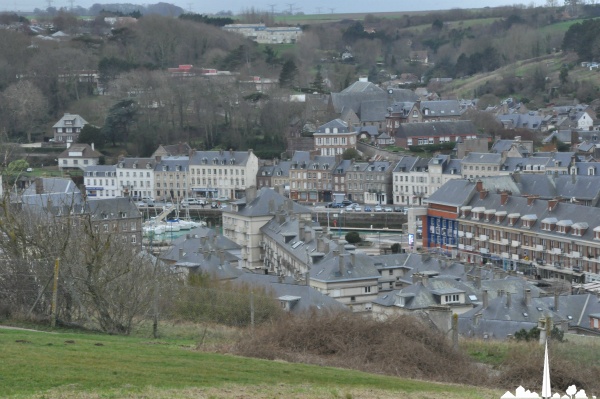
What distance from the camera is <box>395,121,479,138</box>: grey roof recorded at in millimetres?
63969

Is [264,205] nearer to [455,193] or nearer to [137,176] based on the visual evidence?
[455,193]

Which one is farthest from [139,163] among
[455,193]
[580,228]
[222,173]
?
[580,228]

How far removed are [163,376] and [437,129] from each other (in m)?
51.8

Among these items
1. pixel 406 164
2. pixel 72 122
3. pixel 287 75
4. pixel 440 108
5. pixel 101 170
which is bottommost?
pixel 101 170

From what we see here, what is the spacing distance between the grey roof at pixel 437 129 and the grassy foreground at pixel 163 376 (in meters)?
48.9

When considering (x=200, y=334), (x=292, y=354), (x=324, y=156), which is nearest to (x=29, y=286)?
(x=200, y=334)

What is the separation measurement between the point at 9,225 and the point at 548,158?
117ft

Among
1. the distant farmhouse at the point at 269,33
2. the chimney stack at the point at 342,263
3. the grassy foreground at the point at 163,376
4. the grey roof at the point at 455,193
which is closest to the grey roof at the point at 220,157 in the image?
the grey roof at the point at 455,193

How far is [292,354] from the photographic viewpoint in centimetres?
1609

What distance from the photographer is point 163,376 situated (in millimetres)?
13297

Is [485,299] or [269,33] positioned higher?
[269,33]

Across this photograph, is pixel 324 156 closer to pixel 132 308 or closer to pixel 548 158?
pixel 548 158

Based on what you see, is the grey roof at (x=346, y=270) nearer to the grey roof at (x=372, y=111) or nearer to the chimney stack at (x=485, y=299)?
the chimney stack at (x=485, y=299)

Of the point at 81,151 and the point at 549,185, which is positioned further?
the point at 81,151
